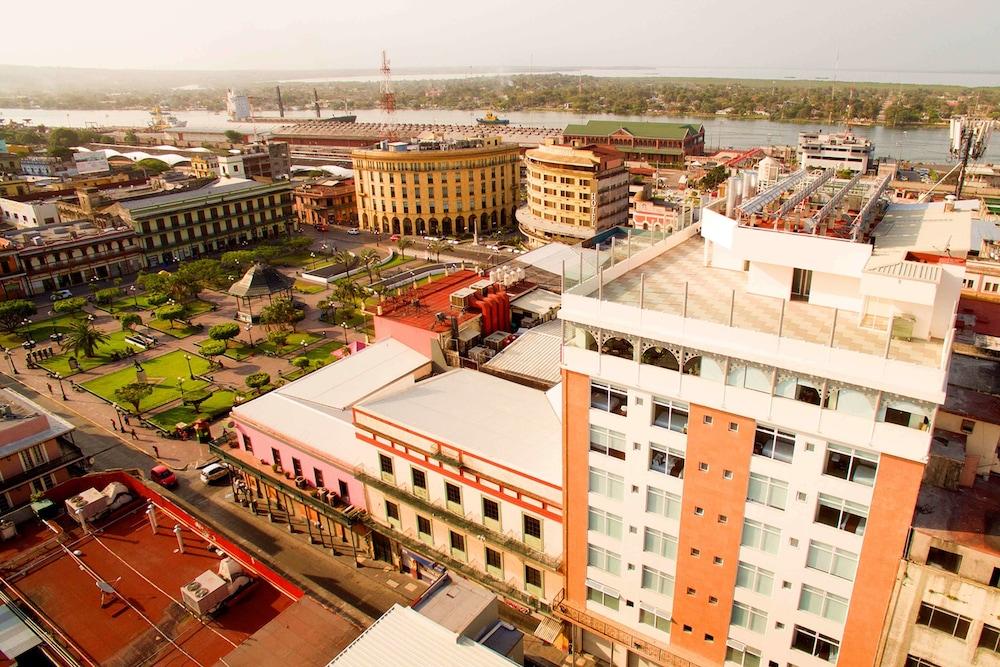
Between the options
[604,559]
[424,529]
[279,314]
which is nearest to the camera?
[604,559]

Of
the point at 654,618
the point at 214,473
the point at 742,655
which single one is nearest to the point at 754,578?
the point at 742,655

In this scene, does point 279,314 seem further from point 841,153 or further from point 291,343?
point 841,153

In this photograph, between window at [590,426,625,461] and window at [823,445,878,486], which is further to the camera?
window at [590,426,625,461]

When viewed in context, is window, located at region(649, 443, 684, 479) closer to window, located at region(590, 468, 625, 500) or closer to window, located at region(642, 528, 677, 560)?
window, located at region(590, 468, 625, 500)

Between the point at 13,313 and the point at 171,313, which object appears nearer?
the point at 13,313

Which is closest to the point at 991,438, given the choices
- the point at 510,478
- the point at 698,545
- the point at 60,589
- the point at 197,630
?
the point at 698,545

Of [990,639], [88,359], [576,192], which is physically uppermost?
[576,192]

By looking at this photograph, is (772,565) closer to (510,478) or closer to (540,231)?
(510,478)

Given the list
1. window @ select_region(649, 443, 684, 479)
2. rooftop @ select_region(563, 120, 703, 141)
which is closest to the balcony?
window @ select_region(649, 443, 684, 479)
